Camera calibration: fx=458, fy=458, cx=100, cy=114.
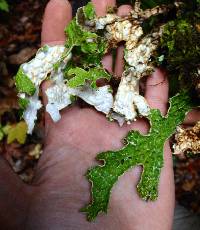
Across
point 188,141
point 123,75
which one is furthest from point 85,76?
point 188,141

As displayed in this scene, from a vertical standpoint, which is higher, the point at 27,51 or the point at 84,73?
the point at 84,73

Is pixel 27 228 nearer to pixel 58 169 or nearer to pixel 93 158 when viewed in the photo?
pixel 58 169

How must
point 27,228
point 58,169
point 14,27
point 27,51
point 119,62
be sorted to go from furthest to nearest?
1. point 14,27
2. point 27,51
3. point 119,62
4. point 58,169
5. point 27,228

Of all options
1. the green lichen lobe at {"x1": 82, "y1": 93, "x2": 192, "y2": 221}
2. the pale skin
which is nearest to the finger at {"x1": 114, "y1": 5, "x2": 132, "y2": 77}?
the pale skin

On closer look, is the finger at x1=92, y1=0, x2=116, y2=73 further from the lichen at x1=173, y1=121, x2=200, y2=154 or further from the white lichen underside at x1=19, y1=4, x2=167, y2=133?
the lichen at x1=173, y1=121, x2=200, y2=154

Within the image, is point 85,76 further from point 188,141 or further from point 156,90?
point 188,141

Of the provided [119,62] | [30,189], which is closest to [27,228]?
[30,189]
